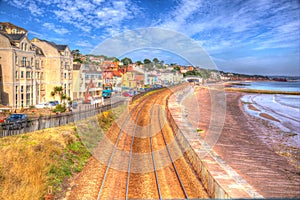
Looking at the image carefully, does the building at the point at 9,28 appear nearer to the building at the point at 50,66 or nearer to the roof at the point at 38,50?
the building at the point at 50,66

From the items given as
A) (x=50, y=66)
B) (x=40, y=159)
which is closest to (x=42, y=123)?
(x=40, y=159)

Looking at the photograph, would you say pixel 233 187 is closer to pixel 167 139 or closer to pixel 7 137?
pixel 167 139

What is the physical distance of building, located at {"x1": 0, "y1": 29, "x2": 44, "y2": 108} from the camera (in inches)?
1099

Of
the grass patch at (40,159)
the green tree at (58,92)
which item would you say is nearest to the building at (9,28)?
the green tree at (58,92)

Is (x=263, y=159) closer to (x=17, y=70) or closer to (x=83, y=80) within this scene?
(x=17, y=70)

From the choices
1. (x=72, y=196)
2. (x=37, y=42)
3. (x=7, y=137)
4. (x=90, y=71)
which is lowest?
(x=72, y=196)

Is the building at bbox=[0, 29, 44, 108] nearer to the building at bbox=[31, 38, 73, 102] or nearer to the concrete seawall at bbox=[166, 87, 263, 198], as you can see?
the building at bbox=[31, 38, 73, 102]

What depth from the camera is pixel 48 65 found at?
121ft

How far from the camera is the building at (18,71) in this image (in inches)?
1099

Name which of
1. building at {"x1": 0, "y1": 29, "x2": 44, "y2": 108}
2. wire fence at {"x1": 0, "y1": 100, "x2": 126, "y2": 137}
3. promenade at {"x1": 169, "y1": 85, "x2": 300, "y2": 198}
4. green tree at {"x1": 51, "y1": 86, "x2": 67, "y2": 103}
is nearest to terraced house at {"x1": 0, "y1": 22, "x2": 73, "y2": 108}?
building at {"x1": 0, "y1": 29, "x2": 44, "y2": 108}

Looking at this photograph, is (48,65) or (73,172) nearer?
(73,172)

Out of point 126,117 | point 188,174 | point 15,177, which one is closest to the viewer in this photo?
point 15,177

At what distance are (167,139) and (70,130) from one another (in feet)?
25.9

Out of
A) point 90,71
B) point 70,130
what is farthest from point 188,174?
point 90,71
